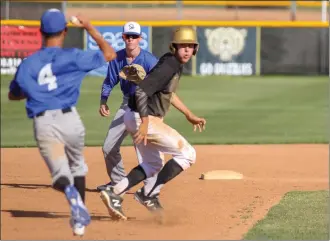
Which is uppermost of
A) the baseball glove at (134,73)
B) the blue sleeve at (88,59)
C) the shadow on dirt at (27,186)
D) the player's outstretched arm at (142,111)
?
the blue sleeve at (88,59)

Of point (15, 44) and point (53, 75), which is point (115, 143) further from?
point (15, 44)

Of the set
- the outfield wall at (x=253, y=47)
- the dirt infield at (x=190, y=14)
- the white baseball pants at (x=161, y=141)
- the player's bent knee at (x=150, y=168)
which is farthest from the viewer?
the dirt infield at (x=190, y=14)

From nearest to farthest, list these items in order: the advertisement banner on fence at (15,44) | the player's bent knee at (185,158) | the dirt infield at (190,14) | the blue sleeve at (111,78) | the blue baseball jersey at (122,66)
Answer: the player's bent knee at (185,158)
the blue baseball jersey at (122,66)
the blue sleeve at (111,78)
the advertisement banner on fence at (15,44)
the dirt infield at (190,14)

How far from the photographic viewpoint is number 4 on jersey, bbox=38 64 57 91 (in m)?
7.21

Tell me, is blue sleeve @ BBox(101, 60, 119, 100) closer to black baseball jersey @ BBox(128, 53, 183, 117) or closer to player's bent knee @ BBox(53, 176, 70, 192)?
black baseball jersey @ BBox(128, 53, 183, 117)

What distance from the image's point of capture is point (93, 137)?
16.5 meters

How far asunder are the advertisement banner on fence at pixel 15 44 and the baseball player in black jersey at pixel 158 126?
1465 cm

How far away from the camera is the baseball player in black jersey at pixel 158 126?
26.9ft

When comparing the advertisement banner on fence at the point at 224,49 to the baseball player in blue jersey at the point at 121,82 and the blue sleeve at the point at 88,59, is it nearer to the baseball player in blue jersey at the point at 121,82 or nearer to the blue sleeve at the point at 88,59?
the baseball player in blue jersey at the point at 121,82

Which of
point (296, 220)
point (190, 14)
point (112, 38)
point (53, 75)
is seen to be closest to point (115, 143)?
point (296, 220)

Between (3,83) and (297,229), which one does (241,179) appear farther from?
(3,83)

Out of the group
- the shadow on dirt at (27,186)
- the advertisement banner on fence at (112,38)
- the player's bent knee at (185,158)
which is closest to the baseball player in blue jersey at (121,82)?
the shadow on dirt at (27,186)

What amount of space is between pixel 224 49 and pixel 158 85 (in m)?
17.2

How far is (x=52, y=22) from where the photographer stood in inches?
283
